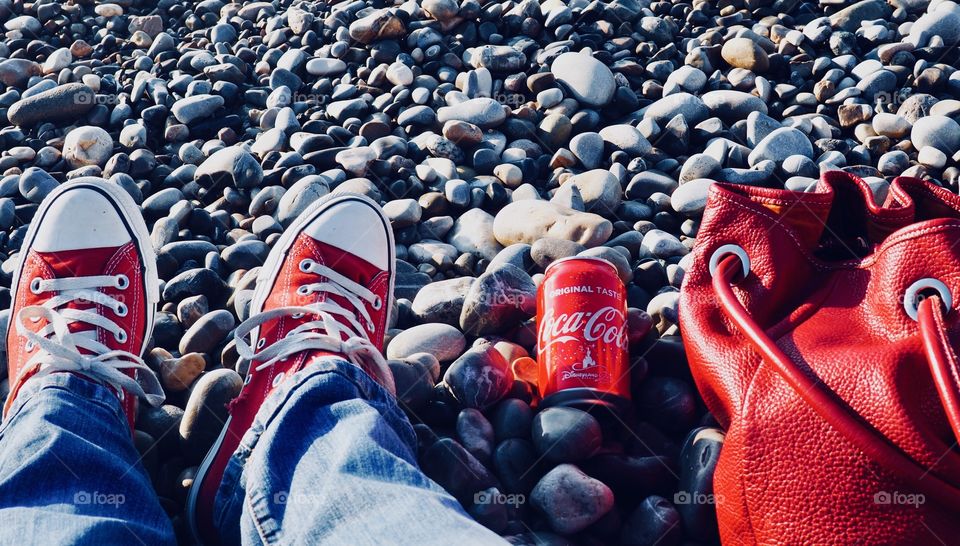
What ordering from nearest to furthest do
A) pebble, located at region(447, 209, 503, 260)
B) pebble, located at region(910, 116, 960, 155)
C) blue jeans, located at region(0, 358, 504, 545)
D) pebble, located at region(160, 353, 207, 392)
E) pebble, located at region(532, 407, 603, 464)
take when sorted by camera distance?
blue jeans, located at region(0, 358, 504, 545) → pebble, located at region(532, 407, 603, 464) → pebble, located at region(160, 353, 207, 392) → pebble, located at region(447, 209, 503, 260) → pebble, located at region(910, 116, 960, 155)

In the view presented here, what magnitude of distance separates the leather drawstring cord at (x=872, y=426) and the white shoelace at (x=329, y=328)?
37.7 inches

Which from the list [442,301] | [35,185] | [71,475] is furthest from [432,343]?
[35,185]

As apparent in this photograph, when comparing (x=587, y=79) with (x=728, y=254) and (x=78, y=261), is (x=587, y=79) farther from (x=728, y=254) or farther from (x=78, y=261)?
(x=78, y=261)

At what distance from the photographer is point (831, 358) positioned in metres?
1.56

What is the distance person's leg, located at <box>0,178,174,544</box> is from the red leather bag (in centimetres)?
122

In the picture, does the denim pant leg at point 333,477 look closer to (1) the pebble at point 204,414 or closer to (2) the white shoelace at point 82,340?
(1) the pebble at point 204,414

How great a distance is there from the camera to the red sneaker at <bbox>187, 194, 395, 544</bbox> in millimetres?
1954

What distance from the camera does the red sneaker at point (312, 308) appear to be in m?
1.95

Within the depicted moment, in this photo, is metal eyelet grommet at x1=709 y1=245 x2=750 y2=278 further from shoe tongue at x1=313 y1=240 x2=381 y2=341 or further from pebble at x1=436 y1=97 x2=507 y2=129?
pebble at x1=436 y1=97 x2=507 y2=129

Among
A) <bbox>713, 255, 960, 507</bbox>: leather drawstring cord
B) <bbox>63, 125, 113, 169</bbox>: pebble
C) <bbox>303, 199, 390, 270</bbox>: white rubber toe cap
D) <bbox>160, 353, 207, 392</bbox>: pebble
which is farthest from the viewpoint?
<bbox>63, 125, 113, 169</bbox>: pebble

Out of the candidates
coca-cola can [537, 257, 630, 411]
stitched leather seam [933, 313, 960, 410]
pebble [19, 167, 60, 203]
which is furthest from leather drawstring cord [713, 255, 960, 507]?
pebble [19, 167, 60, 203]

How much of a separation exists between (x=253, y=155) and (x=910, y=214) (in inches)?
93.8

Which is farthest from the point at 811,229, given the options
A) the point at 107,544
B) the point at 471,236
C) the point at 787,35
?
the point at 787,35

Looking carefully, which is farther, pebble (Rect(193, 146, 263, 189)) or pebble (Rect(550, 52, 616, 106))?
pebble (Rect(550, 52, 616, 106))
